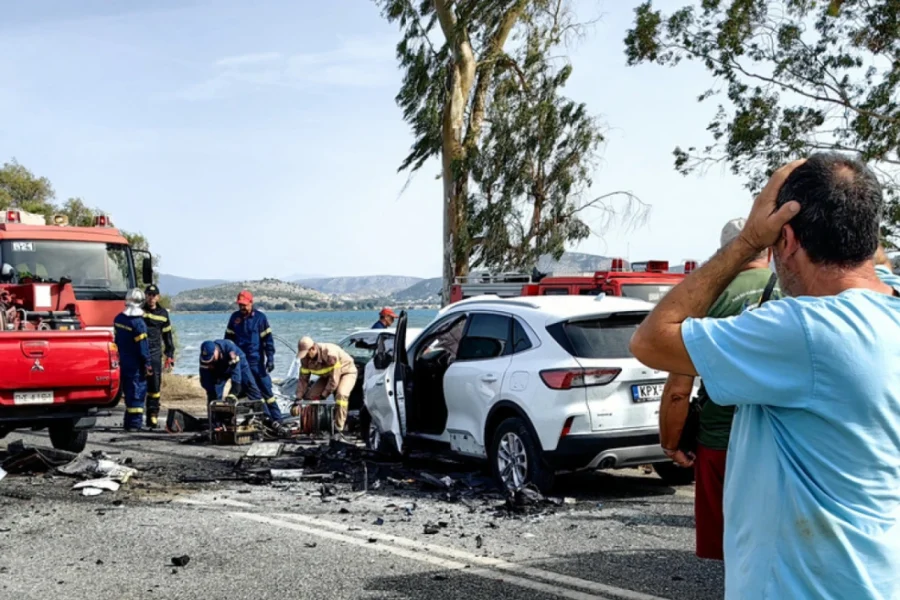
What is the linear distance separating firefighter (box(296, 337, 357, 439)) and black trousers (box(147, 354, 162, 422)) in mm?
2430

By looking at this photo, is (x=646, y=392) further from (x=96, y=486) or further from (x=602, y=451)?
(x=96, y=486)

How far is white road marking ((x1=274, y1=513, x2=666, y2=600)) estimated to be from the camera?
5297 millimetres

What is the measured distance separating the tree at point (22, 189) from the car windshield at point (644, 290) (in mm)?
28867

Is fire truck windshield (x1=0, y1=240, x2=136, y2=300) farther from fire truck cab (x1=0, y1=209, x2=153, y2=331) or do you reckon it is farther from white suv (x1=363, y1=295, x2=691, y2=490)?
white suv (x1=363, y1=295, x2=691, y2=490)

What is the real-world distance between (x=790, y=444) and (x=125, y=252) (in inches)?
578

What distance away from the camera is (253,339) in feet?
45.3

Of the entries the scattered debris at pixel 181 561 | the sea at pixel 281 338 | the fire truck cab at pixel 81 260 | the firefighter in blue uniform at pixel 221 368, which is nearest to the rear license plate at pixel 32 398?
the firefighter in blue uniform at pixel 221 368

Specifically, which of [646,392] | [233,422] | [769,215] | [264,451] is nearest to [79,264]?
[233,422]

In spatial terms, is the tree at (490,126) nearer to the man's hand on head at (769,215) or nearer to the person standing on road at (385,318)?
the person standing on road at (385,318)

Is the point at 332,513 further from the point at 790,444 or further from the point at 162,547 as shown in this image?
the point at 790,444

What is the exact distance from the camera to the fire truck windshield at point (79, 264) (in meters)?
14.2

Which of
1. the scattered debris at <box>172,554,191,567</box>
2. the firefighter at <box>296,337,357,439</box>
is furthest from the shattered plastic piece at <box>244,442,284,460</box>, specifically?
the scattered debris at <box>172,554,191,567</box>

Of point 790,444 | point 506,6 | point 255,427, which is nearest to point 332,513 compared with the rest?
point 255,427

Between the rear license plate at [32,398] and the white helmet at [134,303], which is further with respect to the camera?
the white helmet at [134,303]
